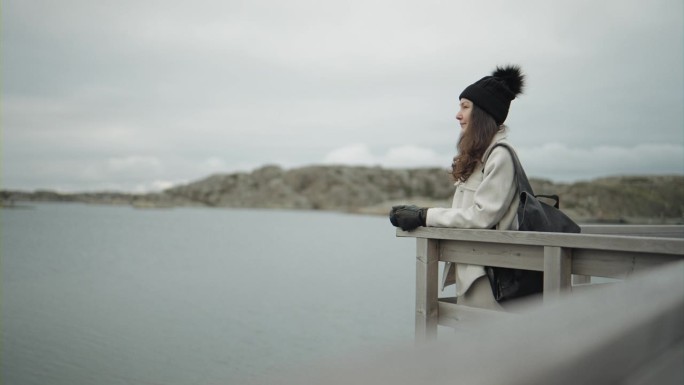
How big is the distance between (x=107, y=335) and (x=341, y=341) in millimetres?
5706

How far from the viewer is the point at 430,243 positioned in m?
4.39

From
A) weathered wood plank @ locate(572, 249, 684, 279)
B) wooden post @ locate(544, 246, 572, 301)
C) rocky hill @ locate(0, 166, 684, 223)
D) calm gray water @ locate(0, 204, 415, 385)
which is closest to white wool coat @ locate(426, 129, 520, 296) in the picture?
wooden post @ locate(544, 246, 572, 301)

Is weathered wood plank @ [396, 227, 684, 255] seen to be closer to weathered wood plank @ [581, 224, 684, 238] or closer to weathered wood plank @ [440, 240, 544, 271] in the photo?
weathered wood plank @ [440, 240, 544, 271]

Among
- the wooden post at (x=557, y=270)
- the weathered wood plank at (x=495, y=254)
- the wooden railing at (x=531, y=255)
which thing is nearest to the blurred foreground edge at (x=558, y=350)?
the wooden railing at (x=531, y=255)

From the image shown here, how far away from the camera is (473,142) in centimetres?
420

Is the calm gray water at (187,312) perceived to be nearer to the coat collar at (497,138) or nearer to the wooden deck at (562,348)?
the wooden deck at (562,348)

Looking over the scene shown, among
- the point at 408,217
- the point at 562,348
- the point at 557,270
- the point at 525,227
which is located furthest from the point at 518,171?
the point at 562,348

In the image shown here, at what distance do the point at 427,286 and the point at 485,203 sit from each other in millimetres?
897

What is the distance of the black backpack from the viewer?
392 cm

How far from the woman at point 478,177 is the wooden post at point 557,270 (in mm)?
459

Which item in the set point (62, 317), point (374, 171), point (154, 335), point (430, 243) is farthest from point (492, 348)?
point (374, 171)

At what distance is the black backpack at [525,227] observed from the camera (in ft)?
12.8

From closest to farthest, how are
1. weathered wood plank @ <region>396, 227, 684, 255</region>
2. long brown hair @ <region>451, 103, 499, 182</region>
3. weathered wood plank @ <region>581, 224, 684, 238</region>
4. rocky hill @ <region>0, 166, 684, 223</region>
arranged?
weathered wood plank @ <region>396, 227, 684, 255</region>, long brown hair @ <region>451, 103, 499, 182</region>, weathered wood plank @ <region>581, 224, 684, 238</region>, rocky hill @ <region>0, 166, 684, 223</region>

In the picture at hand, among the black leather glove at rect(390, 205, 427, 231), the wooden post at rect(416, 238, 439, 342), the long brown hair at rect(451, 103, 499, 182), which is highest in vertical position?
the long brown hair at rect(451, 103, 499, 182)
